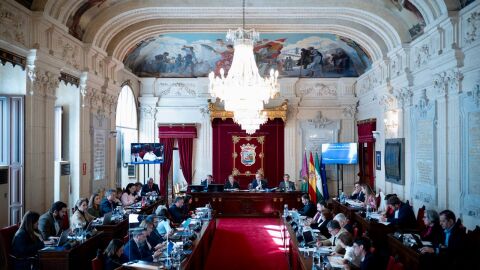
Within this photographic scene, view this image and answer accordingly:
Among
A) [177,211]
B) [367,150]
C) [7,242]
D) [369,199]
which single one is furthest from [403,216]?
[7,242]

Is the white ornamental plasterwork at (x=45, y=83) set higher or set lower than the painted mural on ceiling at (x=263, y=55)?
lower

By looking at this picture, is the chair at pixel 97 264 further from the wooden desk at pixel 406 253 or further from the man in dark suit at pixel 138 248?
the wooden desk at pixel 406 253

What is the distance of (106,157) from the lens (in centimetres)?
1234

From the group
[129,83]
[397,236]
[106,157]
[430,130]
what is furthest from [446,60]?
[129,83]

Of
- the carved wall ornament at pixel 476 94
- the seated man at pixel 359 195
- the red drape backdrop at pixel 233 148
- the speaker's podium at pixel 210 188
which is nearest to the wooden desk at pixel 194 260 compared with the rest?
the speaker's podium at pixel 210 188

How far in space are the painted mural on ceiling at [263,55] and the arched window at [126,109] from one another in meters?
0.88

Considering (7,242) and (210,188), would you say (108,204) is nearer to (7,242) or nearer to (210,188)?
(7,242)

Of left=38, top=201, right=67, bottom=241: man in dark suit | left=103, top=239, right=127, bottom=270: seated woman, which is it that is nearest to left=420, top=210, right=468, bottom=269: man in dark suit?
left=103, top=239, right=127, bottom=270: seated woman

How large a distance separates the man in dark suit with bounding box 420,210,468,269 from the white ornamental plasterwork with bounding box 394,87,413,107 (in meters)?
4.88

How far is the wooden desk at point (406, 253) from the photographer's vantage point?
596 cm

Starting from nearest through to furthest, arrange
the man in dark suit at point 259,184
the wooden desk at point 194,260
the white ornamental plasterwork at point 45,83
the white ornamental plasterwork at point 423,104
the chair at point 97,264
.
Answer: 1. the chair at point 97,264
2. the wooden desk at point 194,260
3. the white ornamental plasterwork at point 45,83
4. the white ornamental plasterwork at point 423,104
5. the man in dark suit at point 259,184

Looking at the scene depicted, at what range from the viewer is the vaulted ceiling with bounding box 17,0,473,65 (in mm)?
9931

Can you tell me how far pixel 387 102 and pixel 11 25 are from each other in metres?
9.57

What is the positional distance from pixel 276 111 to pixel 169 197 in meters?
5.23
